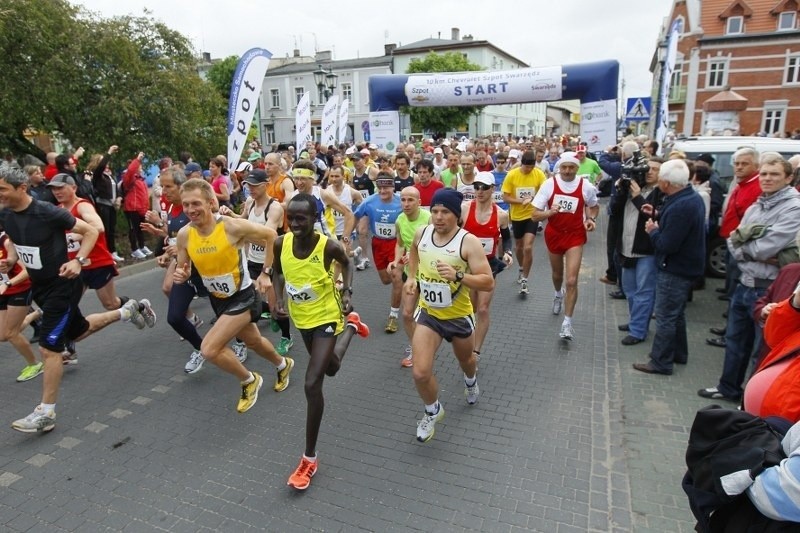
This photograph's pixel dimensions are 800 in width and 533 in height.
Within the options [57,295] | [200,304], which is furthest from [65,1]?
[57,295]

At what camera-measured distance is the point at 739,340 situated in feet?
14.2

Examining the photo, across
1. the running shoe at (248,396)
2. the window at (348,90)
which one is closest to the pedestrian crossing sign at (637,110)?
the running shoe at (248,396)

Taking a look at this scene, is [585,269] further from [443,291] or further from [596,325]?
[443,291]

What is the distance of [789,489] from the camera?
1538 mm

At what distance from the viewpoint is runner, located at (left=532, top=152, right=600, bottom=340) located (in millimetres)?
5867

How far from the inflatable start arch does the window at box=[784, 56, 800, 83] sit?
119ft

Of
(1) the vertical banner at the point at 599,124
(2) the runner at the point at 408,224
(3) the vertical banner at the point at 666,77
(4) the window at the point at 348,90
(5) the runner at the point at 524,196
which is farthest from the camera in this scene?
(4) the window at the point at 348,90

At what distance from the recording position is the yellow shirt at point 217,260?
4.16m

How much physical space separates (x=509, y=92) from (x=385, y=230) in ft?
29.5

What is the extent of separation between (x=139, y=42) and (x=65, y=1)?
1685mm

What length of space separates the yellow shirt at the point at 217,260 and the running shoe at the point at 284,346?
153cm

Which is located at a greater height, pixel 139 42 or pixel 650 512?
pixel 139 42

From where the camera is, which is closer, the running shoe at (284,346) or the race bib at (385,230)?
the running shoe at (284,346)

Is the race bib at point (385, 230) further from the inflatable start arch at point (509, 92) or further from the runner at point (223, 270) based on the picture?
the inflatable start arch at point (509, 92)
